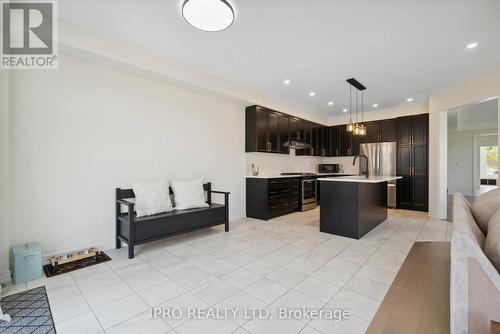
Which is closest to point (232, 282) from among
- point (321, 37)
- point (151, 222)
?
point (151, 222)

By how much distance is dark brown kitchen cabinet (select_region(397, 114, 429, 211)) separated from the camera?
18.4ft

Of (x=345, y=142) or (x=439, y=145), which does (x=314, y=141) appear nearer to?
(x=345, y=142)

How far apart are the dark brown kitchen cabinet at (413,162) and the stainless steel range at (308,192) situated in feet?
7.23

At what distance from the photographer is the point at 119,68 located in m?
3.22

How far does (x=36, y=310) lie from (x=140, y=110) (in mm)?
2644

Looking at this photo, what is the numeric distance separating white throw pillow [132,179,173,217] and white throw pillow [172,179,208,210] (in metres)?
0.19

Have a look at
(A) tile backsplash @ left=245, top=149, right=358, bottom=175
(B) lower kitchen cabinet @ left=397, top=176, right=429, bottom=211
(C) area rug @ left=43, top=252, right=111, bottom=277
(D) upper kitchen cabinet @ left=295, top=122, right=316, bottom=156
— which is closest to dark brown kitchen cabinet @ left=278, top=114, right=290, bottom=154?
(A) tile backsplash @ left=245, top=149, right=358, bottom=175

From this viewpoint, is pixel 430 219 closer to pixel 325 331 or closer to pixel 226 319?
pixel 325 331

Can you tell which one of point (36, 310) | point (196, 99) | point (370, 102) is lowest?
point (36, 310)

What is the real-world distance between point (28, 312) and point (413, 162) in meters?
7.35

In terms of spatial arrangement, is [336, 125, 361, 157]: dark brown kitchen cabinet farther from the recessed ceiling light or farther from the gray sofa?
the gray sofa

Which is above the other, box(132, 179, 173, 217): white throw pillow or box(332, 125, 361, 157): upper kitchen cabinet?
box(332, 125, 361, 157): upper kitchen cabinet

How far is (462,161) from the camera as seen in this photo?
28.4 feet

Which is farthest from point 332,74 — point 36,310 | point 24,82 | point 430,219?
point 36,310
